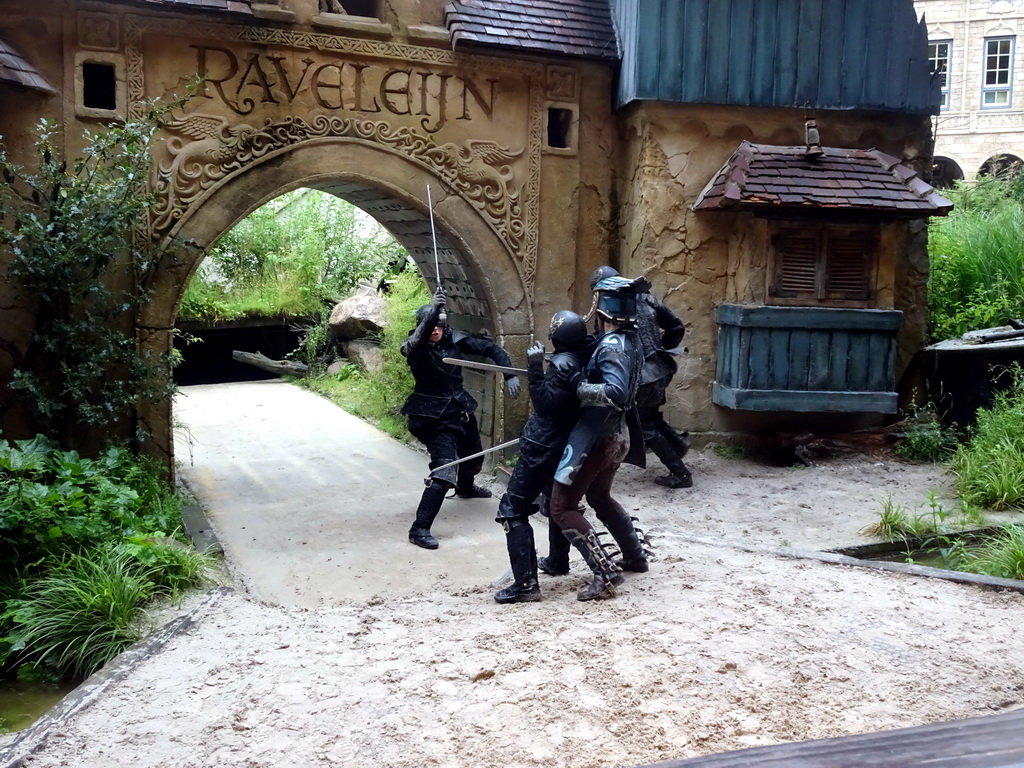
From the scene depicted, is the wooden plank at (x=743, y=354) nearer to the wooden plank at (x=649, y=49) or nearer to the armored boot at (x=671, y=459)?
the armored boot at (x=671, y=459)

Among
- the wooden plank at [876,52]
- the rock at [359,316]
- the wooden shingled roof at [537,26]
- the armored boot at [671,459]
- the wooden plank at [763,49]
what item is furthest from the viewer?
the rock at [359,316]

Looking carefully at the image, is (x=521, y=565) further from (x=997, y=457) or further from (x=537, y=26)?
(x=537, y=26)

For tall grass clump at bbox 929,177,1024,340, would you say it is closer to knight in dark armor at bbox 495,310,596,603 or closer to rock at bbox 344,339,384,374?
knight in dark armor at bbox 495,310,596,603

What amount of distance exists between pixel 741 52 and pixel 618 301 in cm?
392

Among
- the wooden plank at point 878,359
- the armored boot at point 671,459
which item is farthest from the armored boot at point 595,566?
the wooden plank at point 878,359

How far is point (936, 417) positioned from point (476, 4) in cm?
525

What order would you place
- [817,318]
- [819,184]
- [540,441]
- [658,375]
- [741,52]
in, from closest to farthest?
[540,441], [658,375], [819,184], [817,318], [741,52]

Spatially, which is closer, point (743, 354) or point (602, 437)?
point (602, 437)

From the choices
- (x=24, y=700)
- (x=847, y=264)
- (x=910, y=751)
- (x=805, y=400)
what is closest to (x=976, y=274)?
(x=847, y=264)

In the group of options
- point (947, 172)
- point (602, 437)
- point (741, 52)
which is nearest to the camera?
point (602, 437)

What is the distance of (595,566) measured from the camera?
15.9 feet

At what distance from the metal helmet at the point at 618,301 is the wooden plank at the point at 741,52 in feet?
11.7

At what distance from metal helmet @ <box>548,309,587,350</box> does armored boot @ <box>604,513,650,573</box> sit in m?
1.00

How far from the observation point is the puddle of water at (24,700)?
4293 mm
